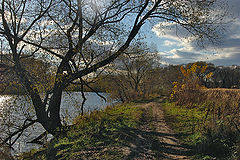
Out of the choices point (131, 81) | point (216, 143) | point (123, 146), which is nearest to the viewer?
point (216, 143)

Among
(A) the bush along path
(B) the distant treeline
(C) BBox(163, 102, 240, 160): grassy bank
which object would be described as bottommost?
(A) the bush along path

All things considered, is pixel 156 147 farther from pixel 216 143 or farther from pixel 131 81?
pixel 131 81

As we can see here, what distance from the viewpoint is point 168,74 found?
39.4 m

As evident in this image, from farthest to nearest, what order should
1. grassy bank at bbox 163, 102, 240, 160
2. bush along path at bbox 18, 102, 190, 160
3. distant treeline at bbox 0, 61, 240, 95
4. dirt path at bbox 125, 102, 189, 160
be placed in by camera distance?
1. distant treeline at bbox 0, 61, 240, 95
2. bush along path at bbox 18, 102, 190, 160
3. dirt path at bbox 125, 102, 189, 160
4. grassy bank at bbox 163, 102, 240, 160

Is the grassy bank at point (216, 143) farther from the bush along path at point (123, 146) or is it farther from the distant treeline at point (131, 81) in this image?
the distant treeline at point (131, 81)

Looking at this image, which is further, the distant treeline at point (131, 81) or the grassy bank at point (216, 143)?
the distant treeline at point (131, 81)

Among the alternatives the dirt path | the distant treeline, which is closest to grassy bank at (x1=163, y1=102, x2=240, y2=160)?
the dirt path

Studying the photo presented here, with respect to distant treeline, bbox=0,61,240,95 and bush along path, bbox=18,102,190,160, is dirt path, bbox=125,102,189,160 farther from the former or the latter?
distant treeline, bbox=0,61,240,95

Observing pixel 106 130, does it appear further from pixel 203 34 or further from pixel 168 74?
pixel 168 74

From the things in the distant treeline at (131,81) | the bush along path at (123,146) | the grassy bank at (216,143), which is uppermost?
the distant treeline at (131,81)

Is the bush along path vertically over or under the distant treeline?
under

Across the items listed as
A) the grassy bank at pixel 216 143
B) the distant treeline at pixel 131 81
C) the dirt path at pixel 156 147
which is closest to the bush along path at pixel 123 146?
the dirt path at pixel 156 147

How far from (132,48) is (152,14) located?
2.14 metres

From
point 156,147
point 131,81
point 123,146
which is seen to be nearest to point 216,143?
point 156,147
